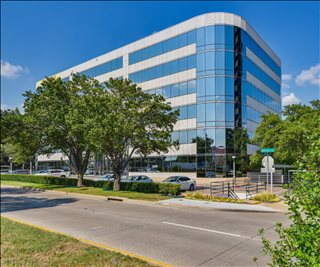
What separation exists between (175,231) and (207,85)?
33837mm

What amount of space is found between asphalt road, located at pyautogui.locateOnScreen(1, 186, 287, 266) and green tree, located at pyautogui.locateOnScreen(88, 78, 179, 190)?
8.19m

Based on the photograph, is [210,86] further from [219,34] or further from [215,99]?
[219,34]

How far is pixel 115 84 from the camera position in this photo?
80.3ft

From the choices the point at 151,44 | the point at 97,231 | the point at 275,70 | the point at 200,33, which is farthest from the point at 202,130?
the point at 97,231

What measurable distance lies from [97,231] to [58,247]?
286 centimetres

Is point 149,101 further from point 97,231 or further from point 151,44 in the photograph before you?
point 151,44

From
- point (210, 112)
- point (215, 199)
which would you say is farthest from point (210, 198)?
point (210, 112)

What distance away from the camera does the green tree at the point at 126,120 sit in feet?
73.1

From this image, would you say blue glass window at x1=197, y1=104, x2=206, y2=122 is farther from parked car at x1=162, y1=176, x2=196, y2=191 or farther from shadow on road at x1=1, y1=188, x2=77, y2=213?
shadow on road at x1=1, y1=188, x2=77, y2=213

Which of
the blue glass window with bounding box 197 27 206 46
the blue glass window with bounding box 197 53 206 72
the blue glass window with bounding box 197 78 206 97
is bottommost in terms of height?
the blue glass window with bounding box 197 78 206 97

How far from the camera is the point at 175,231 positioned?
10266mm

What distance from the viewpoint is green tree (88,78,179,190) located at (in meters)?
22.3

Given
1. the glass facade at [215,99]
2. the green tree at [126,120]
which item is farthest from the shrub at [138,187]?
the glass facade at [215,99]

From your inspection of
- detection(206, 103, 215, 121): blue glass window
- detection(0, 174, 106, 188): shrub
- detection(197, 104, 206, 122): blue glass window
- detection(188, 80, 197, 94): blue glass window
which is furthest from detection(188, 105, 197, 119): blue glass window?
detection(0, 174, 106, 188): shrub
